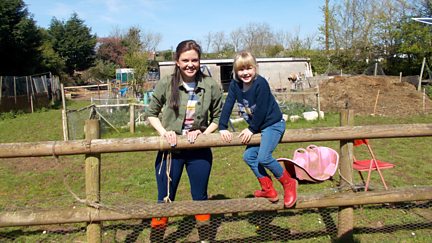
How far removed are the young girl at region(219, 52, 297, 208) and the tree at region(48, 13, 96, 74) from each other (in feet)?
148

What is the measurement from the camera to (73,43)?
45.5 meters

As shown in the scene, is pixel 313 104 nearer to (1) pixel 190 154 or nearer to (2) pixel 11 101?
(1) pixel 190 154

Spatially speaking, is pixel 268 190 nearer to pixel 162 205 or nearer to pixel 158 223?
pixel 162 205

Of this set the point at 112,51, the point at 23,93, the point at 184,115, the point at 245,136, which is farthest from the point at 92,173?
the point at 112,51

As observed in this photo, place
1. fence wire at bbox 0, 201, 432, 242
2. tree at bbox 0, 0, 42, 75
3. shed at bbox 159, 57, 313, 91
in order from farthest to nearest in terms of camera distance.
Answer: shed at bbox 159, 57, 313, 91 < tree at bbox 0, 0, 42, 75 < fence wire at bbox 0, 201, 432, 242

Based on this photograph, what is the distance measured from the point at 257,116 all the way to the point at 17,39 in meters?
27.7

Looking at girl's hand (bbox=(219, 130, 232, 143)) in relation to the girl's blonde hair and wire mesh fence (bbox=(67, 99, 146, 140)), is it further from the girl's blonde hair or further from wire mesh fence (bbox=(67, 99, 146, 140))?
wire mesh fence (bbox=(67, 99, 146, 140))

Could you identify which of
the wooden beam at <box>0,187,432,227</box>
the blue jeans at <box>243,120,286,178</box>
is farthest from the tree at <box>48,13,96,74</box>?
the blue jeans at <box>243,120,286,178</box>

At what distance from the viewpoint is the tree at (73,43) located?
45.4 metres

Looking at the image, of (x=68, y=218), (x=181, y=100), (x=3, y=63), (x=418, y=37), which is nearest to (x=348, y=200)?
(x=181, y=100)

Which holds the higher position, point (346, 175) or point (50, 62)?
point (50, 62)

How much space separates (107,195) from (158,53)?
54225mm

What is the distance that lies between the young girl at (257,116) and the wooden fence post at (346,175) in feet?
2.04

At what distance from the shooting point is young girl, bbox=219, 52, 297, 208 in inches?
121
